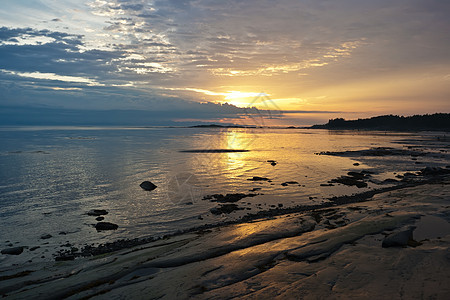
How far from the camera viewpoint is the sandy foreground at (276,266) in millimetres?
6652

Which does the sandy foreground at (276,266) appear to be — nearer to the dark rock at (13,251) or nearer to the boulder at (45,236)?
the dark rock at (13,251)

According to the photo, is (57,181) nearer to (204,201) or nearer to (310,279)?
(204,201)

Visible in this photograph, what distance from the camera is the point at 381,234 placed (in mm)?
10047

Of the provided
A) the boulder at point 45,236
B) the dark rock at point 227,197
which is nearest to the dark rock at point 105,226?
the boulder at point 45,236

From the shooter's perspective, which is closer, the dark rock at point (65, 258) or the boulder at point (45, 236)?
the dark rock at point (65, 258)

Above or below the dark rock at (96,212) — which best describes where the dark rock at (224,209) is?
above

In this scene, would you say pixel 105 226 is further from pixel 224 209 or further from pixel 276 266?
pixel 276 266

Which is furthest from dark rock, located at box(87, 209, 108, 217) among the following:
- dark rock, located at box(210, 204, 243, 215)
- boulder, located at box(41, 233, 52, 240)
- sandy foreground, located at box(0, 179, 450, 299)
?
dark rock, located at box(210, 204, 243, 215)

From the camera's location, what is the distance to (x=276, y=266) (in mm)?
8156

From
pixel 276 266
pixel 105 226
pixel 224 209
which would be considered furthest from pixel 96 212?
pixel 276 266

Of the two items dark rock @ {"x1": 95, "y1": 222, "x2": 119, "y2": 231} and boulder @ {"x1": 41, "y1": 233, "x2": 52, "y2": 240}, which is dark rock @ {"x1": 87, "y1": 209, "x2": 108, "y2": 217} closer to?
dark rock @ {"x1": 95, "y1": 222, "x2": 119, "y2": 231}

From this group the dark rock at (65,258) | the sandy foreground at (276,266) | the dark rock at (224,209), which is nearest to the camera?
the sandy foreground at (276,266)

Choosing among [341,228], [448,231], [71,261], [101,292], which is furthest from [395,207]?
[71,261]

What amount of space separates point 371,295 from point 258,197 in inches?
606
